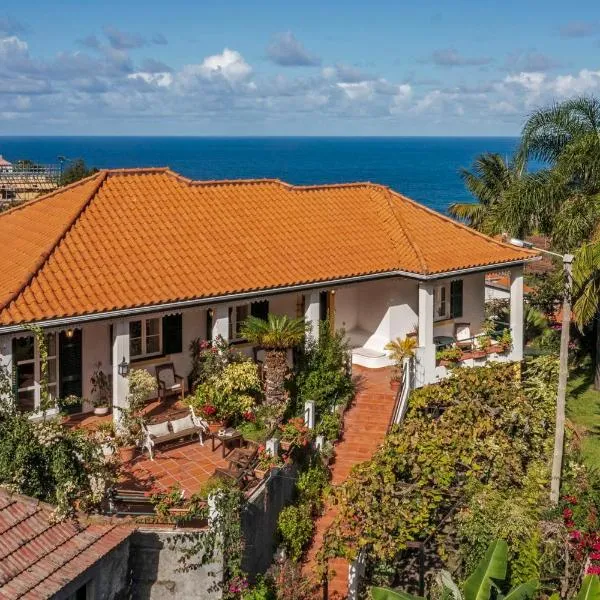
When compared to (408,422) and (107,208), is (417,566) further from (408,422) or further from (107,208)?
(107,208)

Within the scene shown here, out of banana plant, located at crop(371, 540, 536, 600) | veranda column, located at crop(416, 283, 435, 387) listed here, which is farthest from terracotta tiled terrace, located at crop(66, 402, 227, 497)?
veranda column, located at crop(416, 283, 435, 387)

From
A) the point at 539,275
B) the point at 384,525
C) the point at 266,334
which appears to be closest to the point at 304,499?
the point at 384,525

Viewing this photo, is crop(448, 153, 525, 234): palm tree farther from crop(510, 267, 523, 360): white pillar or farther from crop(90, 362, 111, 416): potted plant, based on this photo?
crop(90, 362, 111, 416): potted plant

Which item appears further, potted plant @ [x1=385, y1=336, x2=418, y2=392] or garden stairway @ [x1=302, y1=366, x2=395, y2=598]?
potted plant @ [x1=385, y1=336, x2=418, y2=392]

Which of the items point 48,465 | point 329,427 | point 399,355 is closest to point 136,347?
point 329,427

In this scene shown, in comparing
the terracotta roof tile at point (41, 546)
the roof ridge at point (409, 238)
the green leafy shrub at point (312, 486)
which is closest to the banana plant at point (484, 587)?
the terracotta roof tile at point (41, 546)

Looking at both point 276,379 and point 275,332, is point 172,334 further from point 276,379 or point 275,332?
point 276,379
